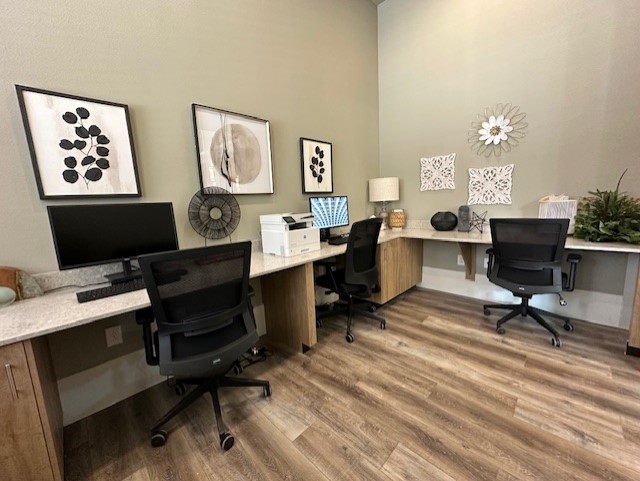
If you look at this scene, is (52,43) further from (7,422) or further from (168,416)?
(168,416)

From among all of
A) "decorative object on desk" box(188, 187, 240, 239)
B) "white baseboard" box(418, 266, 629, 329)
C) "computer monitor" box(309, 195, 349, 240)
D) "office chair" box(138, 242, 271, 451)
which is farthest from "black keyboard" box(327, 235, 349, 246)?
"white baseboard" box(418, 266, 629, 329)

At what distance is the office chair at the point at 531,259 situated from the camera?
6.84 feet

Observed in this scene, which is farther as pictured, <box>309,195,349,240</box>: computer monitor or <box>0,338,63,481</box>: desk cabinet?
<box>309,195,349,240</box>: computer monitor

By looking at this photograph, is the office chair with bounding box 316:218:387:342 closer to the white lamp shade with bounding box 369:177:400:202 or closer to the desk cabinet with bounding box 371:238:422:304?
the desk cabinet with bounding box 371:238:422:304

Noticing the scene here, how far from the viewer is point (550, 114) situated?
254cm

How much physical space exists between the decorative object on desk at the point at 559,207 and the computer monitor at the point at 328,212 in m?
1.87

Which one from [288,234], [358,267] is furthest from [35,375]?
[358,267]

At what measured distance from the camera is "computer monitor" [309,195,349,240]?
267 centimetres

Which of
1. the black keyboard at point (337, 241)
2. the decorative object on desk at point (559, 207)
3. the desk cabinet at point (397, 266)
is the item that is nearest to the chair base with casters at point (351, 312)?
the desk cabinet at point (397, 266)

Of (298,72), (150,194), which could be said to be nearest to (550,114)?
(298,72)

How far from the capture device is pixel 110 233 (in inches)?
60.0

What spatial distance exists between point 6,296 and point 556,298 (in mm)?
4085

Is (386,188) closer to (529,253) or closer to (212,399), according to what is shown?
(529,253)

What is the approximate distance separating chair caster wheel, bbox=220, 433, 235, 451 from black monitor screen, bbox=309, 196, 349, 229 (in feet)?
5.55
